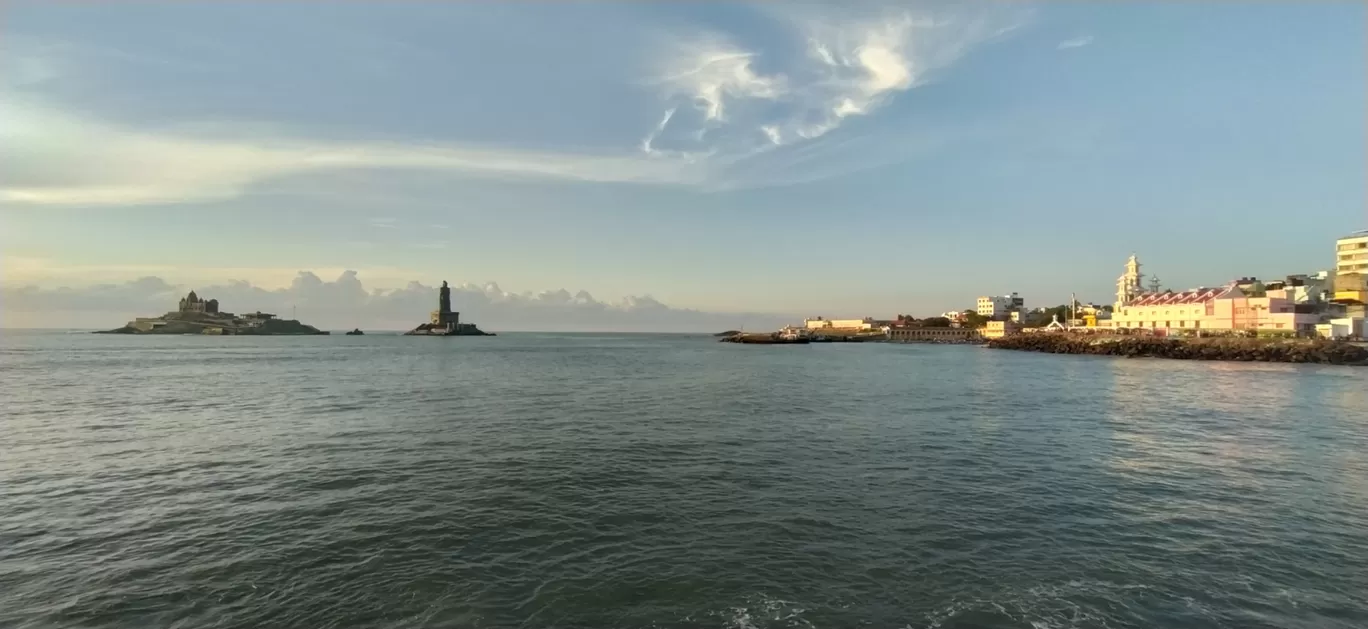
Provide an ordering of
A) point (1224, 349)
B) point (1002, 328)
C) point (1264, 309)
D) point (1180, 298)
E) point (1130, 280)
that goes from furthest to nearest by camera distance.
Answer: point (1002, 328) → point (1130, 280) → point (1180, 298) → point (1264, 309) → point (1224, 349)

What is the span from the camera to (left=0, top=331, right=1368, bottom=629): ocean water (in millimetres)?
9523

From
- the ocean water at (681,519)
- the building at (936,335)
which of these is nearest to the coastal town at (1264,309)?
the building at (936,335)

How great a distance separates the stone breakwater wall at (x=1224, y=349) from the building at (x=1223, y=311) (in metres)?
14.9

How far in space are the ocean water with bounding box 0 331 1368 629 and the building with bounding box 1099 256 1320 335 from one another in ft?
258

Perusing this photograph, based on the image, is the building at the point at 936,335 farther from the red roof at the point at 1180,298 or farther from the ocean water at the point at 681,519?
the ocean water at the point at 681,519

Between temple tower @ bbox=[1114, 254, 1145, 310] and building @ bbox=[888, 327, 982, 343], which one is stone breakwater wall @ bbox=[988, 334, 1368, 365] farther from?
building @ bbox=[888, 327, 982, 343]

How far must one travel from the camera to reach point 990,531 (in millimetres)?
12797

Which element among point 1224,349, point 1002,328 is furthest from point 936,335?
point 1224,349

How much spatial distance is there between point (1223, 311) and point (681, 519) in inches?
4652

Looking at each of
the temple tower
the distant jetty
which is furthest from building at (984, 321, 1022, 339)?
the distant jetty

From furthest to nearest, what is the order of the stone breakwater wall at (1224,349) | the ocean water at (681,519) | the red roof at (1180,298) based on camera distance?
the red roof at (1180,298)
the stone breakwater wall at (1224,349)
the ocean water at (681,519)

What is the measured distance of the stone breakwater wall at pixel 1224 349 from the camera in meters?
64.4

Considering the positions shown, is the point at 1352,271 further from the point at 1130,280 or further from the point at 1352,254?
the point at 1130,280

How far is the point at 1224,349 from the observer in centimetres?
7356
